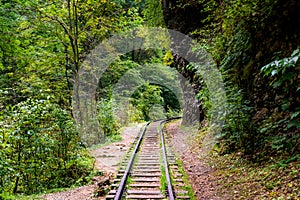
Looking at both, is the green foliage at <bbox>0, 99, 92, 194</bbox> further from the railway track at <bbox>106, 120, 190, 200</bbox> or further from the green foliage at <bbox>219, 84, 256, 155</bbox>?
the green foliage at <bbox>219, 84, 256, 155</bbox>

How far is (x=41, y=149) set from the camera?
23.4 ft

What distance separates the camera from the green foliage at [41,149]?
6.68 metres

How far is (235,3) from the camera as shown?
789 cm

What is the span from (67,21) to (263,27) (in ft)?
26.7

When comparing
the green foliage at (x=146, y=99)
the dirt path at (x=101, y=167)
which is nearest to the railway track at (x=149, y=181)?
the dirt path at (x=101, y=167)

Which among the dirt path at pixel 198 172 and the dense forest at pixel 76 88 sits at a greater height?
the dense forest at pixel 76 88

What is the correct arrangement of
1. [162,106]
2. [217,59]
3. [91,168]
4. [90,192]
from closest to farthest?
[90,192] < [91,168] < [217,59] < [162,106]

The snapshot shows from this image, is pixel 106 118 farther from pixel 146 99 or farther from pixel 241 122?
pixel 146 99

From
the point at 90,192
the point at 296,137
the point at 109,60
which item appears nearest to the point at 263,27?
the point at 296,137

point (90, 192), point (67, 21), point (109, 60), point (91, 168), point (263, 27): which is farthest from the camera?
point (109, 60)

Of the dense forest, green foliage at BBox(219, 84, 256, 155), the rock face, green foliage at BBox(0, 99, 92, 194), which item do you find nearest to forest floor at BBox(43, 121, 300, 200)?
the dense forest

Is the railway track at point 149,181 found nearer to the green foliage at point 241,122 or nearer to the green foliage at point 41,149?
the green foliage at point 41,149

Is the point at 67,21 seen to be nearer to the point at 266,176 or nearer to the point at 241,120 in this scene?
the point at 241,120

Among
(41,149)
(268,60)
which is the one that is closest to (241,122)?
(268,60)
